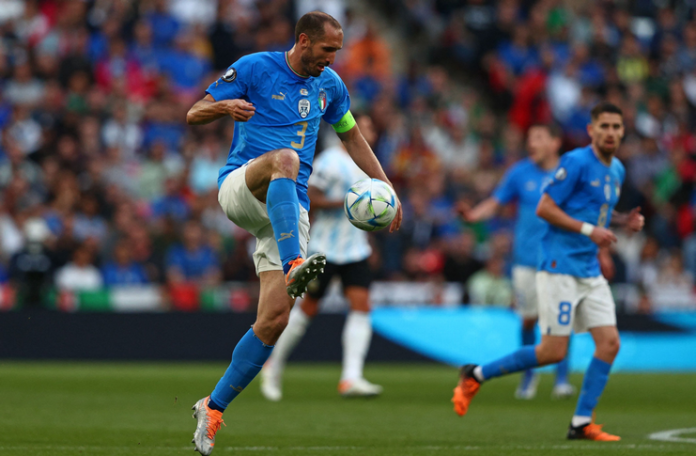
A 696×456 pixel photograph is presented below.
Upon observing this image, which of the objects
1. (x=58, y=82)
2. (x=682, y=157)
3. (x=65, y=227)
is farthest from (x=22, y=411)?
(x=682, y=157)

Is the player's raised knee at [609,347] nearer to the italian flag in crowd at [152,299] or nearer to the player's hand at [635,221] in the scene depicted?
the player's hand at [635,221]

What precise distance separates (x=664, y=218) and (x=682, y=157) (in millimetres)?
1518

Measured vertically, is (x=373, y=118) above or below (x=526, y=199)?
above

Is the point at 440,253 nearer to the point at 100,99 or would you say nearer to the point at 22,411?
the point at 100,99

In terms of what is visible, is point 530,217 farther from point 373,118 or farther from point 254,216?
point 373,118

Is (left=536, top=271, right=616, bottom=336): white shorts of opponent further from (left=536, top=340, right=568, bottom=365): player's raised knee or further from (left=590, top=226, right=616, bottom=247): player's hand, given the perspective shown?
(left=590, top=226, right=616, bottom=247): player's hand

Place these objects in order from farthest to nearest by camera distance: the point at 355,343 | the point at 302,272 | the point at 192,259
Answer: the point at 192,259 → the point at 355,343 → the point at 302,272

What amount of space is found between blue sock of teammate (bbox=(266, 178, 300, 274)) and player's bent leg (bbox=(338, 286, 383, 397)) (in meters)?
4.33

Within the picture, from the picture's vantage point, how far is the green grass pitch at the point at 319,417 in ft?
20.0

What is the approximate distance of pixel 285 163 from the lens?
5543mm

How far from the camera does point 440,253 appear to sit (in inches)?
601

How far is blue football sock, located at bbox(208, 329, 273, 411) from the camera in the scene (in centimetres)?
574

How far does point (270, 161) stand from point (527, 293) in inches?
219

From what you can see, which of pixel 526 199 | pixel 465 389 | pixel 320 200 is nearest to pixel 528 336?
pixel 526 199
